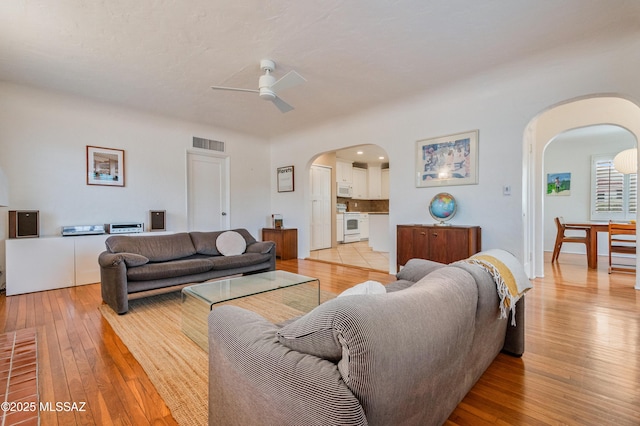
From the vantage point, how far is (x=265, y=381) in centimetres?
90

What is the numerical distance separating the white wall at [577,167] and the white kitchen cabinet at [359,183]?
475 cm

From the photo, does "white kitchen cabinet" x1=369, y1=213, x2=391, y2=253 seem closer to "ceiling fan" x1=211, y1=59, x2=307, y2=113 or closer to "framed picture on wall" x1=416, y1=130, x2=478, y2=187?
"framed picture on wall" x1=416, y1=130, x2=478, y2=187

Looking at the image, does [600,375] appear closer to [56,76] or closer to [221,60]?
[221,60]

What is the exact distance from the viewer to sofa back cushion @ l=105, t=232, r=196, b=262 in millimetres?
3318

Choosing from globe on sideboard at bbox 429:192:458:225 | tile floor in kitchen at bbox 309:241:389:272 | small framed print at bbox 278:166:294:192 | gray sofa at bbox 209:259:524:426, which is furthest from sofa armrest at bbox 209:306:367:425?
small framed print at bbox 278:166:294:192

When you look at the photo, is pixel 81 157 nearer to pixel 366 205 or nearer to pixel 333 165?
pixel 333 165

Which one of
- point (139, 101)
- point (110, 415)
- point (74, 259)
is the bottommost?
point (110, 415)

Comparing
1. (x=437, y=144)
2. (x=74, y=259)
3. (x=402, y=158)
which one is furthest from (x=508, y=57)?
(x=74, y=259)

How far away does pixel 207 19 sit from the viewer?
2.42 meters

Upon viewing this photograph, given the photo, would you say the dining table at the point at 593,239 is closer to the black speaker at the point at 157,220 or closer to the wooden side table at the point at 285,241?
the wooden side table at the point at 285,241

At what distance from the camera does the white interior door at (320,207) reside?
23.2 ft

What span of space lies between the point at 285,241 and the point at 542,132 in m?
4.82

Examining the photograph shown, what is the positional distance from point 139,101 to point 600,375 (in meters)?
5.78

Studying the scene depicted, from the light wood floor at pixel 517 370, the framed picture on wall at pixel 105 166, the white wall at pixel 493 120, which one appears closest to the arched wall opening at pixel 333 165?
the white wall at pixel 493 120
